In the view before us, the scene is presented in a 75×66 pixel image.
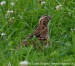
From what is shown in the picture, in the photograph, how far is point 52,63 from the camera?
664 centimetres

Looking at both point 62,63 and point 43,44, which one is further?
point 43,44

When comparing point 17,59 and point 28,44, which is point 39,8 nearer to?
point 28,44

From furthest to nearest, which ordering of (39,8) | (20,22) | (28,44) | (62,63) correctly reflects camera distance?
1. (39,8)
2. (20,22)
3. (28,44)
4. (62,63)

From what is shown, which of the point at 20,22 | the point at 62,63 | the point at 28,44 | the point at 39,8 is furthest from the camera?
the point at 39,8

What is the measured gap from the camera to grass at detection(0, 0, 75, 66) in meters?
6.96

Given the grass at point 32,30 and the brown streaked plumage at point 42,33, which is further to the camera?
the brown streaked plumage at point 42,33

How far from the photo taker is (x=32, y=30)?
8430mm

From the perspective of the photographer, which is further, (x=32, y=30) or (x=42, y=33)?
(x=32, y=30)

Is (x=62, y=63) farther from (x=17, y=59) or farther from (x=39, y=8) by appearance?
(x=39, y=8)

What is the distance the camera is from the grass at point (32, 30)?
6.96 metres

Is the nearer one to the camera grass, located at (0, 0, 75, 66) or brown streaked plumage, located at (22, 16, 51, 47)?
grass, located at (0, 0, 75, 66)

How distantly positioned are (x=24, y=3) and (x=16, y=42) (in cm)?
180

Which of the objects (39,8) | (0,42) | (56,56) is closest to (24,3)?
(39,8)

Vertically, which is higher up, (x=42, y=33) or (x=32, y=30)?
(x=42, y=33)
